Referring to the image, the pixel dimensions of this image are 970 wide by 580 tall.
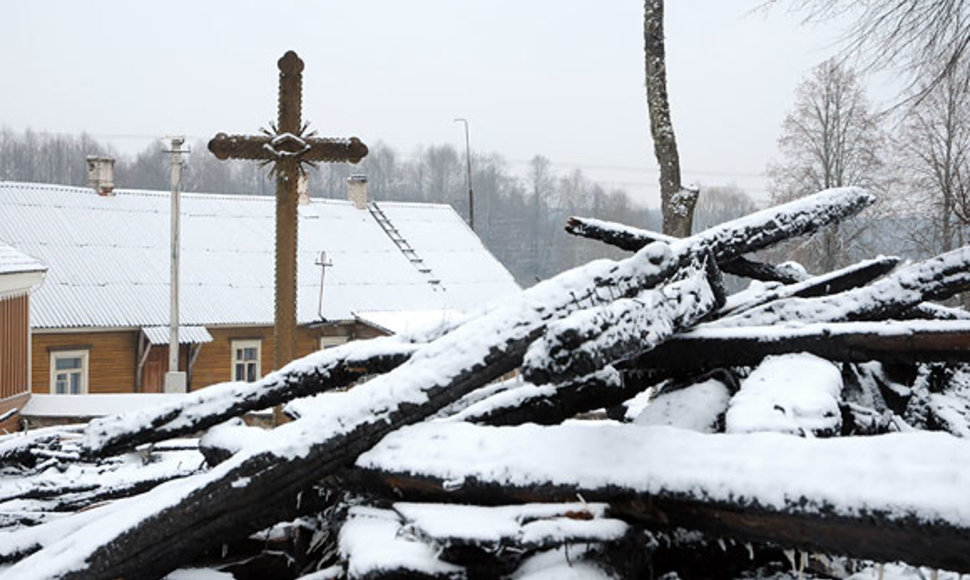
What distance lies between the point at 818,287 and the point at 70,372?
20.5 meters

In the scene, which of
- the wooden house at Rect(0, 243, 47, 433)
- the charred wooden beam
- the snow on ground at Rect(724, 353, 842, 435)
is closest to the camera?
the snow on ground at Rect(724, 353, 842, 435)

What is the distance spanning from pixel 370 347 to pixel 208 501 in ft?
2.87

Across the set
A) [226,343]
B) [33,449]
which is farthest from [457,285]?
[33,449]

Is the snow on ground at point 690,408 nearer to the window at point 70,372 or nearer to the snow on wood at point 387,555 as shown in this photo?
the snow on wood at point 387,555

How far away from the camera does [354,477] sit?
82.2 inches

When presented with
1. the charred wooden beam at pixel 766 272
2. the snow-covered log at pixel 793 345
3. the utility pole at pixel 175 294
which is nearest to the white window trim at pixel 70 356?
the utility pole at pixel 175 294

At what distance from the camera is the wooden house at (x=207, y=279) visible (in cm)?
2094

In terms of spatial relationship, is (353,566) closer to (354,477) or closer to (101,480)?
(354,477)

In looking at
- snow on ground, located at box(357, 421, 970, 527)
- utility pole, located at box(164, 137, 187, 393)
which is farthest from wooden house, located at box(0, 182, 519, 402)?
snow on ground, located at box(357, 421, 970, 527)

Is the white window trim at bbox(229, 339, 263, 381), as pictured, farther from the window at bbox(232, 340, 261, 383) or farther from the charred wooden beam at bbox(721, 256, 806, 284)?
the charred wooden beam at bbox(721, 256, 806, 284)

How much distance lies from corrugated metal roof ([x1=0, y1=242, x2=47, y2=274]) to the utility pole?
437 centimetres

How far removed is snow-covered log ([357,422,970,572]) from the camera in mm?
1441

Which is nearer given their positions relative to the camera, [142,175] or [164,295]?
[164,295]

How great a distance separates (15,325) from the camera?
15.7 m
